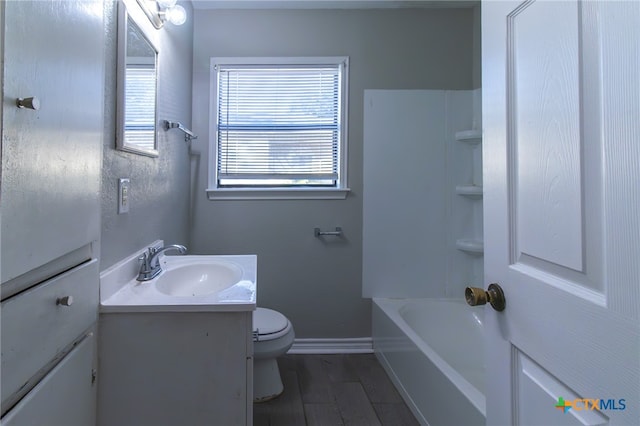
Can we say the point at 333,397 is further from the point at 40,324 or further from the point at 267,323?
the point at 40,324

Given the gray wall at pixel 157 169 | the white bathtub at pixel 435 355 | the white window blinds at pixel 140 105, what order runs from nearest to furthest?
the gray wall at pixel 157 169 → the white window blinds at pixel 140 105 → the white bathtub at pixel 435 355

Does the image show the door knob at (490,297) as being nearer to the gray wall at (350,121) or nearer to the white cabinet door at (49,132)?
the white cabinet door at (49,132)

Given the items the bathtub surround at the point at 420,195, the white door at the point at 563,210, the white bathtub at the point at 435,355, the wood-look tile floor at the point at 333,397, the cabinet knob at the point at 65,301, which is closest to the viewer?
the white door at the point at 563,210

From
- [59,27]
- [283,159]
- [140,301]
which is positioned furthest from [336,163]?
[59,27]

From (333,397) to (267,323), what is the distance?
0.55m

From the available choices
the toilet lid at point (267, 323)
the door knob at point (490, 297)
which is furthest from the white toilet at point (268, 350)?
the door knob at point (490, 297)

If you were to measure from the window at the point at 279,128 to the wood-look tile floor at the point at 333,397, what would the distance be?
115cm

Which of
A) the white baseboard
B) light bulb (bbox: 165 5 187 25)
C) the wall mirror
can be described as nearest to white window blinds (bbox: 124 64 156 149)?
the wall mirror

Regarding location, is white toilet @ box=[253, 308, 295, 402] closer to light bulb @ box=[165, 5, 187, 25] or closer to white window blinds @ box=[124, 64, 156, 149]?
white window blinds @ box=[124, 64, 156, 149]

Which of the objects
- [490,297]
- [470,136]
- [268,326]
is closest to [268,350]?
[268,326]

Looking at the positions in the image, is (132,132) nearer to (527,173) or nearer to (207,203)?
(207,203)

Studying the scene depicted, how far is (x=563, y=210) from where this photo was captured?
56 centimetres

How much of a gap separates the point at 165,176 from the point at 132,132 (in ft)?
1.50

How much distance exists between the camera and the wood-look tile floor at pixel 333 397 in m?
1.55
